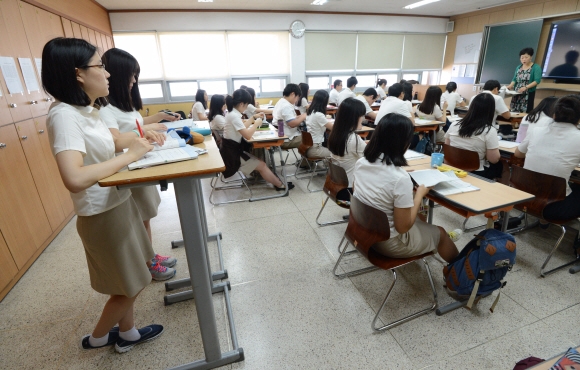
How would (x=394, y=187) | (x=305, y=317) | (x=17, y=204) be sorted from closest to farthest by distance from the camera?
(x=394, y=187) < (x=305, y=317) < (x=17, y=204)

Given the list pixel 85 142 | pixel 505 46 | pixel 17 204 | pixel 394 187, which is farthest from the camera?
A: pixel 505 46

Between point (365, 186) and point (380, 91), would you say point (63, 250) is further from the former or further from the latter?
point (380, 91)

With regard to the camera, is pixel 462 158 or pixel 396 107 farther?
pixel 396 107

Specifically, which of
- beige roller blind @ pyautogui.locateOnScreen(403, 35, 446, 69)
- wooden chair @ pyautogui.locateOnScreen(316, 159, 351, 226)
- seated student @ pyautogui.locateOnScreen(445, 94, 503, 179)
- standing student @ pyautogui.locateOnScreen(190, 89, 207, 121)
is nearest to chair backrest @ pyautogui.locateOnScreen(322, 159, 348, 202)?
wooden chair @ pyautogui.locateOnScreen(316, 159, 351, 226)

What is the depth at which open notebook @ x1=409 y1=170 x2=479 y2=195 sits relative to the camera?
1.83 meters

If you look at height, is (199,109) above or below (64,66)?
below

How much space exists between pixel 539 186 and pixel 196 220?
2429mm

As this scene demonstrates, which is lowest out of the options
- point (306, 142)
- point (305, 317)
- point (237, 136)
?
point (305, 317)

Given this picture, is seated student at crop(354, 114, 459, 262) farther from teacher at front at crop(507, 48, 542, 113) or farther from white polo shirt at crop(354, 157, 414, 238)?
teacher at front at crop(507, 48, 542, 113)

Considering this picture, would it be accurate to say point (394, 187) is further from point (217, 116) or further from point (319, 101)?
point (217, 116)

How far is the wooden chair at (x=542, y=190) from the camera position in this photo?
2.03 metres

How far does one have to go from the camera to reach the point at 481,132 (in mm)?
2584

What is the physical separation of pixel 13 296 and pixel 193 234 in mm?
1961

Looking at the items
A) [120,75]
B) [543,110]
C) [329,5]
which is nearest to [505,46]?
[329,5]
